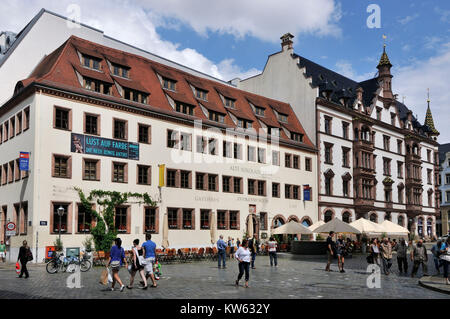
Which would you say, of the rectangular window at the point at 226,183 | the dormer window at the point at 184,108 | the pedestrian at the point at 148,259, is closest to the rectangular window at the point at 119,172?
the dormer window at the point at 184,108

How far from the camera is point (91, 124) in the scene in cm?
3403

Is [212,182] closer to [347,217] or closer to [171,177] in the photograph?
[171,177]

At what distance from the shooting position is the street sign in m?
31.1

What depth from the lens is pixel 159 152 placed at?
124ft

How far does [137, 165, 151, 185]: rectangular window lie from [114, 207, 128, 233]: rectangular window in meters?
2.49

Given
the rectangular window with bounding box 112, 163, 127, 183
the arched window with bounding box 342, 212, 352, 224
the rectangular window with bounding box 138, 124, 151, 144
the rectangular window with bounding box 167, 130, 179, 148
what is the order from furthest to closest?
1. the arched window with bounding box 342, 212, 352, 224
2. the rectangular window with bounding box 167, 130, 179, 148
3. the rectangular window with bounding box 138, 124, 151, 144
4. the rectangular window with bounding box 112, 163, 127, 183

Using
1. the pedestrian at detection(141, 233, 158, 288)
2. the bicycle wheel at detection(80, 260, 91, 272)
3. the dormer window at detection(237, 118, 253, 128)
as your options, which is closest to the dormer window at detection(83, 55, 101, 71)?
the dormer window at detection(237, 118, 253, 128)

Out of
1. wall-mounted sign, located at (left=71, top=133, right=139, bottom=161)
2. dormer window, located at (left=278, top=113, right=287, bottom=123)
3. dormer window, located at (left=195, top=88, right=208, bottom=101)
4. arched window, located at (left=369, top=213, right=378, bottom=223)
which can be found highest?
dormer window, located at (left=195, top=88, right=208, bottom=101)

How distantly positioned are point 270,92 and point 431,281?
131ft

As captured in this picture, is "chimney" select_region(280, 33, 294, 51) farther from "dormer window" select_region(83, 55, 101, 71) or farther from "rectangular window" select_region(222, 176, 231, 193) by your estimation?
"dormer window" select_region(83, 55, 101, 71)

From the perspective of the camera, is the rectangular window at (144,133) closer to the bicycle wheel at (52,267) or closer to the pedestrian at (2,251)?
the pedestrian at (2,251)

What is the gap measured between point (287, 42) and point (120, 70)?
24.7 m
